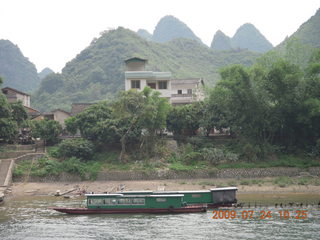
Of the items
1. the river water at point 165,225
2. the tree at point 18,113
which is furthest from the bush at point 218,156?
the tree at point 18,113

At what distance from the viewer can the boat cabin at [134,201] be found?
2972 centimetres

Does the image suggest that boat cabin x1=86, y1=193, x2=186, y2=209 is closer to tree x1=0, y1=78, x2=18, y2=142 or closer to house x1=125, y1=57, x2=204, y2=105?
tree x1=0, y1=78, x2=18, y2=142

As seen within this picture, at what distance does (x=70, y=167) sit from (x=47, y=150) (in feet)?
23.0

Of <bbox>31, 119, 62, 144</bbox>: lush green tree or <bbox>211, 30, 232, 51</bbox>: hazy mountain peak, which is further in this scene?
<bbox>211, 30, 232, 51</bbox>: hazy mountain peak

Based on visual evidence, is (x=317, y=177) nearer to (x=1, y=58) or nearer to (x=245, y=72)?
(x=245, y=72)

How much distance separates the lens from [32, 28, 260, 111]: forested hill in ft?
348

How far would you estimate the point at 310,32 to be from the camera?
9850 cm

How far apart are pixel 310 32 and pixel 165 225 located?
282ft

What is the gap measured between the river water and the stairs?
416 inches

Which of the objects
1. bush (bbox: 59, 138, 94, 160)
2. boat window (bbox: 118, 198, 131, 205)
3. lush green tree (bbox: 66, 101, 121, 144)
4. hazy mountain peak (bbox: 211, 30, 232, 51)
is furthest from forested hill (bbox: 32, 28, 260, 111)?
boat window (bbox: 118, 198, 131, 205)

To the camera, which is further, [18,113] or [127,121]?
[18,113]

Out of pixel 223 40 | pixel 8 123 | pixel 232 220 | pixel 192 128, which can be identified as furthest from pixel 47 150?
pixel 223 40
